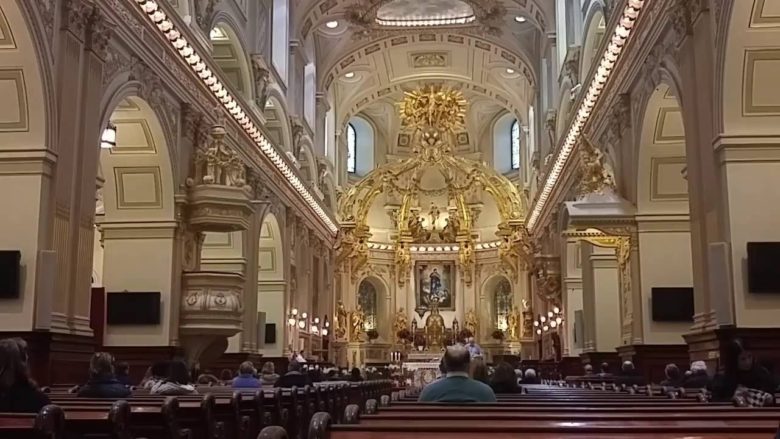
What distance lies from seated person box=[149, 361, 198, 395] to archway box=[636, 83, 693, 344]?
295 inches

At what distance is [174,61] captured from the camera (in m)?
14.2

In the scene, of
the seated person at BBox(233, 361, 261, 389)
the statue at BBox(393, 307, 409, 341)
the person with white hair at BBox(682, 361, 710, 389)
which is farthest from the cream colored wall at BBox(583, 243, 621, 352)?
the statue at BBox(393, 307, 409, 341)

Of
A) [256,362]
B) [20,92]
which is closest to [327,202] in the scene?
[256,362]

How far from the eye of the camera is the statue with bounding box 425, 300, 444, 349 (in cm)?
3431

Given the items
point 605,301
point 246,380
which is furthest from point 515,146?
point 246,380

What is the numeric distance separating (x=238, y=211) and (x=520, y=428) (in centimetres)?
1165

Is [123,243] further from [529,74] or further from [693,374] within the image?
[529,74]

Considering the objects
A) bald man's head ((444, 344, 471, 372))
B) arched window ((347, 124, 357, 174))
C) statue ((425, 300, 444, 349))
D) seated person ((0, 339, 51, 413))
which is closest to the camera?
seated person ((0, 339, 51, 413))

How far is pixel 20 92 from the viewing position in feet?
33.0

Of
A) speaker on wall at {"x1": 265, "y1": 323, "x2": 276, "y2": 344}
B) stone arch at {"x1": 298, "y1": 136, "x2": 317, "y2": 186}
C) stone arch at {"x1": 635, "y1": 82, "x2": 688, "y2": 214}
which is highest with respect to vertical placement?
stone arch at {"x1": 298, "y1": 136, "x2": 317, "y2": 186}

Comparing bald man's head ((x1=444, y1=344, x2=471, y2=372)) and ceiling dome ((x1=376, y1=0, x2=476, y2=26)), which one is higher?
ceiling dome ((x1=376, y1=0, x2=476, y2=26))

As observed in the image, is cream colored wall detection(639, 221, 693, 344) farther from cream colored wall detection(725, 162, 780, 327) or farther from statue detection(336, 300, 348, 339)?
statue detection(336, 300, 348, 339)

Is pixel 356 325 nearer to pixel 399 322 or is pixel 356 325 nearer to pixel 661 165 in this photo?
pixel 399 322

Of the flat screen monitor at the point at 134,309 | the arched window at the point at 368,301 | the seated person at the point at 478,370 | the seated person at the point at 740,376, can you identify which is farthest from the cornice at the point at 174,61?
the arched window at the point at 368,301
